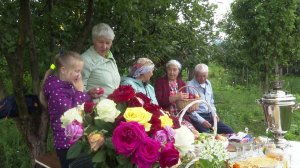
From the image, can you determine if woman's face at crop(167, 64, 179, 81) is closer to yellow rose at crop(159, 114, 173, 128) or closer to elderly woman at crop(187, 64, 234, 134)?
elderly woman at crop(187, 64, 234, 134)

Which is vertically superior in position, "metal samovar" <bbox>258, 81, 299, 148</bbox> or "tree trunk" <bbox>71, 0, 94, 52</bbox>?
"tree trunk" <bbox>71, 0, 94, 52</bbox>

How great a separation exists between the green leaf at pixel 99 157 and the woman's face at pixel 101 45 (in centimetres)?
168

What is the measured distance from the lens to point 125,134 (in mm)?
1582

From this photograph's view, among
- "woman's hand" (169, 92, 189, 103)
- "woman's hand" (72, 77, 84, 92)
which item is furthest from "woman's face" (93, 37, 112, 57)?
"woman's hand" (169, 92, 189, 103)

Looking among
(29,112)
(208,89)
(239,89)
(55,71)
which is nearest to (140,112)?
(55,71)

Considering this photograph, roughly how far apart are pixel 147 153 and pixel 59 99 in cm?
114

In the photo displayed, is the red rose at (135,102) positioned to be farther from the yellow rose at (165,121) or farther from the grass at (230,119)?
the grass at (230,119)

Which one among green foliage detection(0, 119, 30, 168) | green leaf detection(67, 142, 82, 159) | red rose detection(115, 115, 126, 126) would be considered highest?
red rose detection(115, 115, 126, 126)

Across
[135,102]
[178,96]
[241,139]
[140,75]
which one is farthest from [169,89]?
[135,102]

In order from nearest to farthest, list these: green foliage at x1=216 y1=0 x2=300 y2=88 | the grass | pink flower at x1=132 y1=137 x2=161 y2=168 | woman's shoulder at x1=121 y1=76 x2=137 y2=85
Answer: pink flower at x1=132 y1=137 x2=161 y2=168, woman's shoulder at x1=121 y1=76 x2=137 y2=85, the grass, green foliage at x1=216 y1=0 x2=300 y2=88

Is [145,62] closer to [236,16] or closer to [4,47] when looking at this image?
[4,47]

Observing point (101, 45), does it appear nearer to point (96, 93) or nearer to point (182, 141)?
point (96, 93)

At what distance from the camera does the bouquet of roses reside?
5.15ft

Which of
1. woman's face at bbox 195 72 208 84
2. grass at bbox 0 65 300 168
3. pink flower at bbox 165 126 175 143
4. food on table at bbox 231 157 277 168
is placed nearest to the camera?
pink flower at bbox 165 126 175 143
